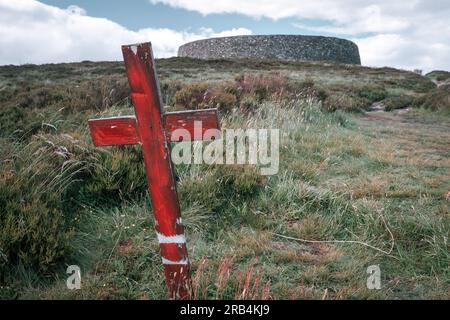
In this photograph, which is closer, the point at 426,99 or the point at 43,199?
the point at 43,199

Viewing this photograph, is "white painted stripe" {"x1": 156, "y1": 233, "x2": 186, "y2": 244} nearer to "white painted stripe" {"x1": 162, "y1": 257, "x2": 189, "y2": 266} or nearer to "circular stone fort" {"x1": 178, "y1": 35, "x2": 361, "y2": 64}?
"white painted stripe" {"x1": 162, "y1": 257, "x2": 189, "y2": 266}

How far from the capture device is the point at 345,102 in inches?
453

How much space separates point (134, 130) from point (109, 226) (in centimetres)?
129

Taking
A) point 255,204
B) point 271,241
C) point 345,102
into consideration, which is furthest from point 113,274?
point 345,102

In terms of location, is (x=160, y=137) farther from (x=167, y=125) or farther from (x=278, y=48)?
(x=278, y=48)

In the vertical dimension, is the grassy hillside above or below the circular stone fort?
below

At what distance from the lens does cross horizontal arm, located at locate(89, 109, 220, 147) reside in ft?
7.26

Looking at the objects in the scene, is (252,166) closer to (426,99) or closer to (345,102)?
(345,102)

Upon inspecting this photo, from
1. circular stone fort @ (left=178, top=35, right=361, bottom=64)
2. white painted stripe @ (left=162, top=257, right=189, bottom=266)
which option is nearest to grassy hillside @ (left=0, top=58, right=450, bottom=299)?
white painted stripe @ (left=162, top=257, right=189, bottom=266)

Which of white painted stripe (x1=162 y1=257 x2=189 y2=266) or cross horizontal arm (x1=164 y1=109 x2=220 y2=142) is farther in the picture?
white painted stripe (x1=162 y1=257 x2=189 y2=266)
